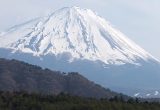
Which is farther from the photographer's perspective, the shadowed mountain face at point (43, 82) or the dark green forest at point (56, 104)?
the shadowed mountain face at point (43, 82)

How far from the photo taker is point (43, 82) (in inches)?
4488

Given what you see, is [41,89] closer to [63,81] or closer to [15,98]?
[63,81]

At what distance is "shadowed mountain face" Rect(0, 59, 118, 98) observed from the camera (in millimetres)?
108188

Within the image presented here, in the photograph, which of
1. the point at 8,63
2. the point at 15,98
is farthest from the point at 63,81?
the point at 15,98

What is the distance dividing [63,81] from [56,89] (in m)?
5.81

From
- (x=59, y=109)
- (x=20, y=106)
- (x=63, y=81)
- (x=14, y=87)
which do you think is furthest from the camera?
(x=63, y=81)

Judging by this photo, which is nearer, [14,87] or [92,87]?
[14,87]

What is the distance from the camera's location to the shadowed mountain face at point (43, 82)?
108188 mm

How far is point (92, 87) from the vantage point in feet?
383

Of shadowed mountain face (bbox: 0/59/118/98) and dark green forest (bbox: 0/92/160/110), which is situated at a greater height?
shadowed mountain face (bbox: 0/59/118/98)

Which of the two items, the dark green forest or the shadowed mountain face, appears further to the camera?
the shadowed mountain face

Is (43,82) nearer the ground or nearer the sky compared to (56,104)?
nearer the sky

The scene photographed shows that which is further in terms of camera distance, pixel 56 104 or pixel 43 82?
pixel 43 82

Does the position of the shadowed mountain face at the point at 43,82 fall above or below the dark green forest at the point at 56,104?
above
